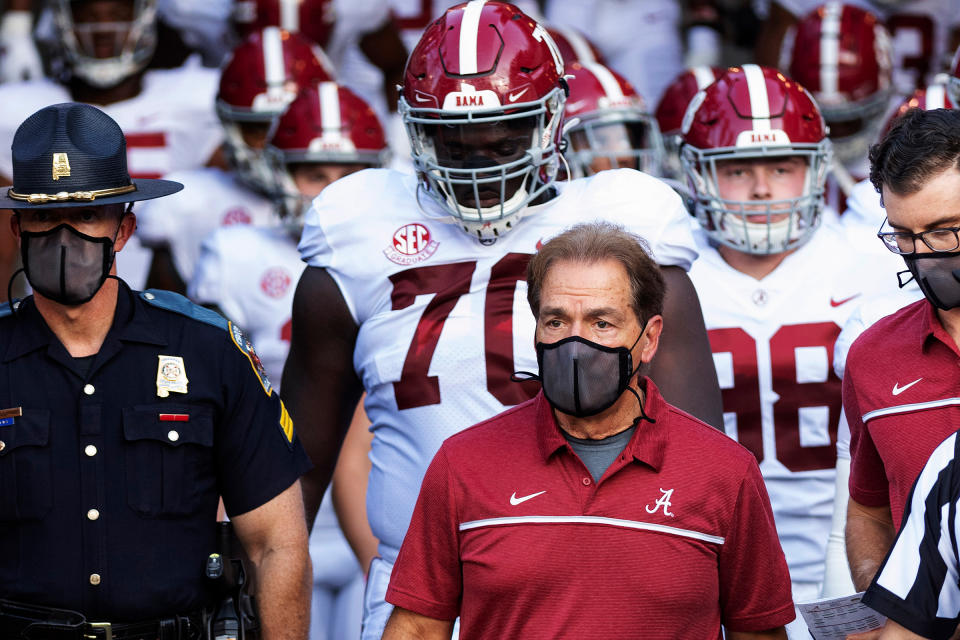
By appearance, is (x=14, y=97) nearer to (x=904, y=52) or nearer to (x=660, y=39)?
(x=660, y=39)

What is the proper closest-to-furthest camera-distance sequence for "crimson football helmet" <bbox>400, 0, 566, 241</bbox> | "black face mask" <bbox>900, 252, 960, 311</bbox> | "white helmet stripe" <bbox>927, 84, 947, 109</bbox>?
1. "black face mask" <bbox>900, 252, 960, 311</bbox>
2. "crimson football helmet" <bbox>400, 0, 566, 241</bbox>
3. "white helmet stripe" <bbox>927, 84, 947, 109</bbox>

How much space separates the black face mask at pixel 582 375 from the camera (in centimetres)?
275

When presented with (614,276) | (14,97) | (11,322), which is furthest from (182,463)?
(14,97)

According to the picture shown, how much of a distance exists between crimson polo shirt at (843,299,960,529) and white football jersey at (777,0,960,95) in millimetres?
4713

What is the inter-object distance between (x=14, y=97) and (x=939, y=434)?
5047mm

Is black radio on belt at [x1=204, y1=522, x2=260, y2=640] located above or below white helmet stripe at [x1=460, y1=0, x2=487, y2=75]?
below

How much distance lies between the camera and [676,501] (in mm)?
2719

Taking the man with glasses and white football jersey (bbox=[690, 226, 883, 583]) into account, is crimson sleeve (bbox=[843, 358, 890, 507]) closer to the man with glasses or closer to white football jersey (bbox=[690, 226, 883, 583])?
the man with glasses

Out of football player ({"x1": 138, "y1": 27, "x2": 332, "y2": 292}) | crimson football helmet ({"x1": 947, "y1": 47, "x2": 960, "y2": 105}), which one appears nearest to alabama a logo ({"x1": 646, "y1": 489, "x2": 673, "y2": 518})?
crimson football helmet ({"x1": 947, "y1": 47, "x2": 960, "y2": 105})

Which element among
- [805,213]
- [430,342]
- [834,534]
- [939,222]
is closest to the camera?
[939,222]

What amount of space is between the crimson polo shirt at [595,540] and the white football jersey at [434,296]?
2.13 ft

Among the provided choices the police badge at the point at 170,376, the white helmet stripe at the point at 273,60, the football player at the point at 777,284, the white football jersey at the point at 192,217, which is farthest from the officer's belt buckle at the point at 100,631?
the white helmet stripe at the point at 273,60

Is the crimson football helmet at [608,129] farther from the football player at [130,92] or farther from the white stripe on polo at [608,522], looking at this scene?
the white stripe on polo at [608,522]

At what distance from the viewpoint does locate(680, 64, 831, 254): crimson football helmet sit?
441 cm
